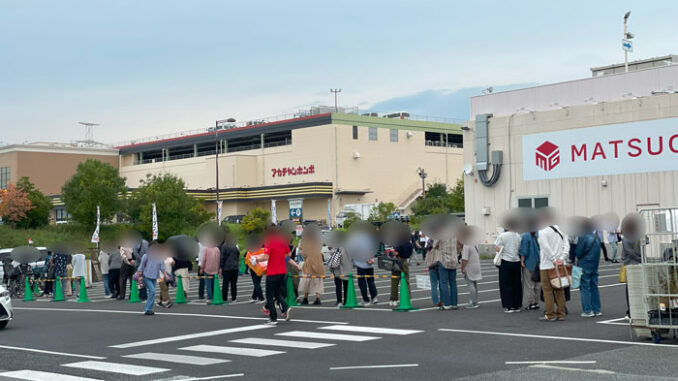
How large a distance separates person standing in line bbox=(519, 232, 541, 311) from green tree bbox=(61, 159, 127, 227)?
203 feet

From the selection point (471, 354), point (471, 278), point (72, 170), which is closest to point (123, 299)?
point (471, 278)

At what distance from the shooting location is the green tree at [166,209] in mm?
67812

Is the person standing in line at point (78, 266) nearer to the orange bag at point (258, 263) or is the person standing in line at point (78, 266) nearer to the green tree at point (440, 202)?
the orange bag at point (258, 263)

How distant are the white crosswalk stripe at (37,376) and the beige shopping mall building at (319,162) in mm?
66941

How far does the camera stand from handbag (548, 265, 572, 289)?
15.0 m

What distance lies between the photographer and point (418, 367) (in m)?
10.8

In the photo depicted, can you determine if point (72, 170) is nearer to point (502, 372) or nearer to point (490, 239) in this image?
point (490, 239)

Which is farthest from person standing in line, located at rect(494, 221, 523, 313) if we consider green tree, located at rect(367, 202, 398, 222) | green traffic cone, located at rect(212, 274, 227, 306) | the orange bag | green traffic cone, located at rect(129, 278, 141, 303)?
green tree, located at rect(367, 202, 398, 222)

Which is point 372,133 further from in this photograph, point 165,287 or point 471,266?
point 471,266

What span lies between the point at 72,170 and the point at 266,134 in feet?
91.8

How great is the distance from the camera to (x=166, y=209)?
68562mm

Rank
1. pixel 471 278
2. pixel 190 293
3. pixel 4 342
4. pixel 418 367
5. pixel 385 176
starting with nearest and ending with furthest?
pixel 418 367
pixel 4 342
pixel 471 278
pixel 190 293
pixel 385 176

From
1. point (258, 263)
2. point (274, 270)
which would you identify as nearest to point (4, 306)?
point (258, 263)

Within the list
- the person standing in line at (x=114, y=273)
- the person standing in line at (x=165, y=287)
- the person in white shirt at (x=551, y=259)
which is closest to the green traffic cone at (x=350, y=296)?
the person in white shirt at (x=551, y=259)
